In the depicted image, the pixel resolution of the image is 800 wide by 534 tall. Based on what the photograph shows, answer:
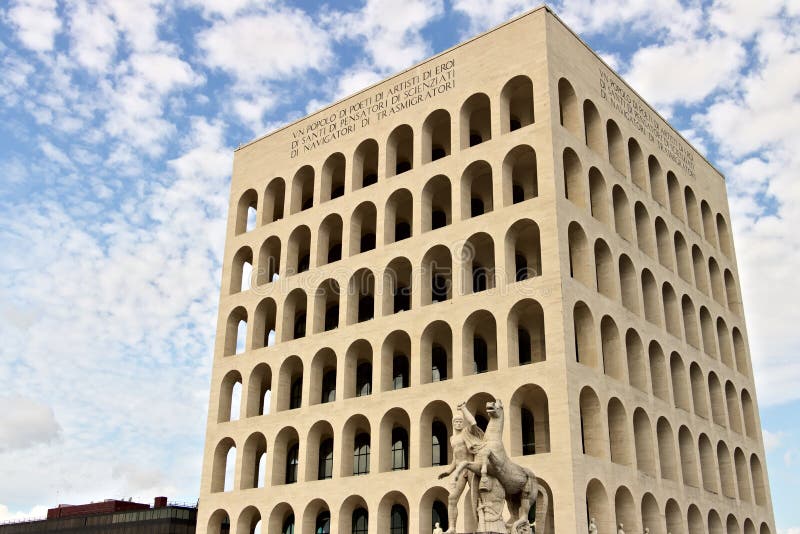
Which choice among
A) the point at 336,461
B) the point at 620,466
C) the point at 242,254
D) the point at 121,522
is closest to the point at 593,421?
the point at 620,466

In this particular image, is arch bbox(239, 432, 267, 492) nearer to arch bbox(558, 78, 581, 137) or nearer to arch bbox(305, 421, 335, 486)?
arch bbox(305, 421, 335, 486)

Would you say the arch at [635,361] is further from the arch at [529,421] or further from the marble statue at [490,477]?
the marble statue at [490,477]

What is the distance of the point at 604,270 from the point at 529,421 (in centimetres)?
796

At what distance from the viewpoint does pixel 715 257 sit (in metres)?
55.2

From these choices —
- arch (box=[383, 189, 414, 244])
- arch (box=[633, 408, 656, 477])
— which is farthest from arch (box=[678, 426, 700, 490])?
arch (box=[383, 189, 414, 244])

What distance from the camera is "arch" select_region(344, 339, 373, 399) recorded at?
4447cm

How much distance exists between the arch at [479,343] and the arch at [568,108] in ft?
33.2

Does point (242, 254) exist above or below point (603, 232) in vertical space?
above

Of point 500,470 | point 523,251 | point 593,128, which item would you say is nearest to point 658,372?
point 523,251

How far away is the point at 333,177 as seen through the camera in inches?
2072

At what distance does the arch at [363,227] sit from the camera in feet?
157

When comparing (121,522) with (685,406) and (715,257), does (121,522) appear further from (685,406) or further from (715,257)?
(715,257)

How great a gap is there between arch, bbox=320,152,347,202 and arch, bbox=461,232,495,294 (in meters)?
10.2

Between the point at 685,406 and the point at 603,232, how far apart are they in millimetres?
10262
